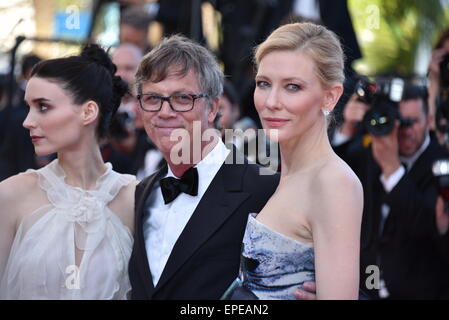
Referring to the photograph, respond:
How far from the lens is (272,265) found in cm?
242

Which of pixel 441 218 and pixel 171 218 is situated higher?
pixel 171 218

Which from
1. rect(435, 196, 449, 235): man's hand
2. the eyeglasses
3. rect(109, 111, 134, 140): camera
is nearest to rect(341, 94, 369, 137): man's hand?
rect(435, 196, 449, 235): man's hand

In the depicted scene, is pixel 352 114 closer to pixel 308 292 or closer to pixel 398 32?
pixel 308 292

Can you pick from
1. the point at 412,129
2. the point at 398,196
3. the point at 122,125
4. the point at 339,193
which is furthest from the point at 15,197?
the point at 412,129

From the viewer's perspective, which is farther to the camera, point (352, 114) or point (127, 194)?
point (352, 114)

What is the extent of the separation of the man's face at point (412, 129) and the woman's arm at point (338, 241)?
7.76 ft

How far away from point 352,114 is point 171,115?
6.90ft

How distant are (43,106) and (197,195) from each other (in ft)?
2.43

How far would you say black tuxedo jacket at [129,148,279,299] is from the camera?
8.98 feet

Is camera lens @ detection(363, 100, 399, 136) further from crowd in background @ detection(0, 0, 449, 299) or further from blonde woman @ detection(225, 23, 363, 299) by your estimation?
blonde woman @ detection(225, 23, 363, 299)

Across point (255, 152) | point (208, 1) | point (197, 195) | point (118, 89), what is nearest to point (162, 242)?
point (197, 195)

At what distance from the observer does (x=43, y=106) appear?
3045 millimetres

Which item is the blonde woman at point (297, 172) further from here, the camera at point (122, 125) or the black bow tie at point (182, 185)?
the camera at point (122, 125)
